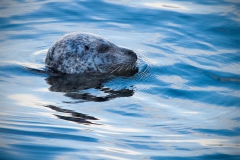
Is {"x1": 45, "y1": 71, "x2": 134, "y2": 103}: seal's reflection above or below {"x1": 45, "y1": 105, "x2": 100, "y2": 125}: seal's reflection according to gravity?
above

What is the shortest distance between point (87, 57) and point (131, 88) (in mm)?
1049

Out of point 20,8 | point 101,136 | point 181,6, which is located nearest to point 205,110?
point 101,136

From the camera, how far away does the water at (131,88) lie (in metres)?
5.41

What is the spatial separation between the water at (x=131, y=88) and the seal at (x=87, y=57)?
29cm

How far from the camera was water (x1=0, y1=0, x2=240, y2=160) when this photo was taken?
5.41m

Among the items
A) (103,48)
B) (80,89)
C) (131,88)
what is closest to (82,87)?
(80,89)

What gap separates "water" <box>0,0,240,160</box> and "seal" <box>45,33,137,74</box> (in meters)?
0.29

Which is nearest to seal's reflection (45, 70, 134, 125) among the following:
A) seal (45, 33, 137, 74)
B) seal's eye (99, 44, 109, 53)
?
seal (45, 33, 137, 74)

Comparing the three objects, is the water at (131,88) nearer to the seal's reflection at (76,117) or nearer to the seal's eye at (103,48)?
the seal's reflection at (76,117)

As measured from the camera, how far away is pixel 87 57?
26.8 ft

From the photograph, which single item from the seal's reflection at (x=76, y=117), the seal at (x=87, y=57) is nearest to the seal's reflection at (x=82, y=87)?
the seal at (x=87, y=57)

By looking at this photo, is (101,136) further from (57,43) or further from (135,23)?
(135,23)

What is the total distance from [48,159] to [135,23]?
245 inches

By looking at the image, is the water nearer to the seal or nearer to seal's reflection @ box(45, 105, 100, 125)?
seal's reflection @ box(45, 105, 100, 125)
